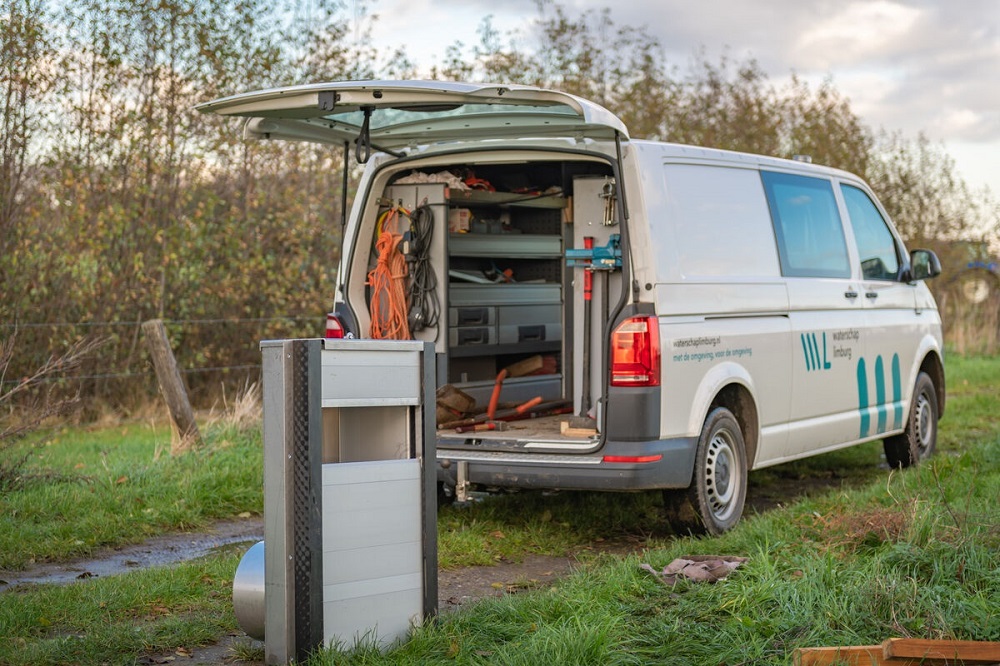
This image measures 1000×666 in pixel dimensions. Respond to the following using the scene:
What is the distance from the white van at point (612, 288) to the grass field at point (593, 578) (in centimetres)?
58

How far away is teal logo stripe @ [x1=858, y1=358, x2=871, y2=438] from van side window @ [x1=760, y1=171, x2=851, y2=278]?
2.19 feet

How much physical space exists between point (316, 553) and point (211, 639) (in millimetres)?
898

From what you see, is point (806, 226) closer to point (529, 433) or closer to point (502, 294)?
point (502, 294)

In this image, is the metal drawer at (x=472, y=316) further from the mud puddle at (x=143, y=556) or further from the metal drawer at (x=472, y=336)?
the mud puddle at (x=143, y=556)

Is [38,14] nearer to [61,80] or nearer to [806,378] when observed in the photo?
[61,80]

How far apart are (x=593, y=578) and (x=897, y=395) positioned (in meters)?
4.45

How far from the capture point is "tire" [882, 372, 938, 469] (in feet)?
30.5

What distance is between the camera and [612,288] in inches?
274

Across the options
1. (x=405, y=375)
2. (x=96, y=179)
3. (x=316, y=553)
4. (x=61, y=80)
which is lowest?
(x=316, y=553)

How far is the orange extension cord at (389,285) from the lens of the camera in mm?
7488

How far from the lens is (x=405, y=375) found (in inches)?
184

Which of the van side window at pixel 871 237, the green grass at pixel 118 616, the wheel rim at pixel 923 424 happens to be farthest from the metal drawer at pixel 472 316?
the wheel rim at pixel 923 424

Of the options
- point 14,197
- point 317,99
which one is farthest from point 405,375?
point 14,197

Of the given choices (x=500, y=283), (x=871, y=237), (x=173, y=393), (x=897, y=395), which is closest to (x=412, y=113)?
(x=500, y=283)
